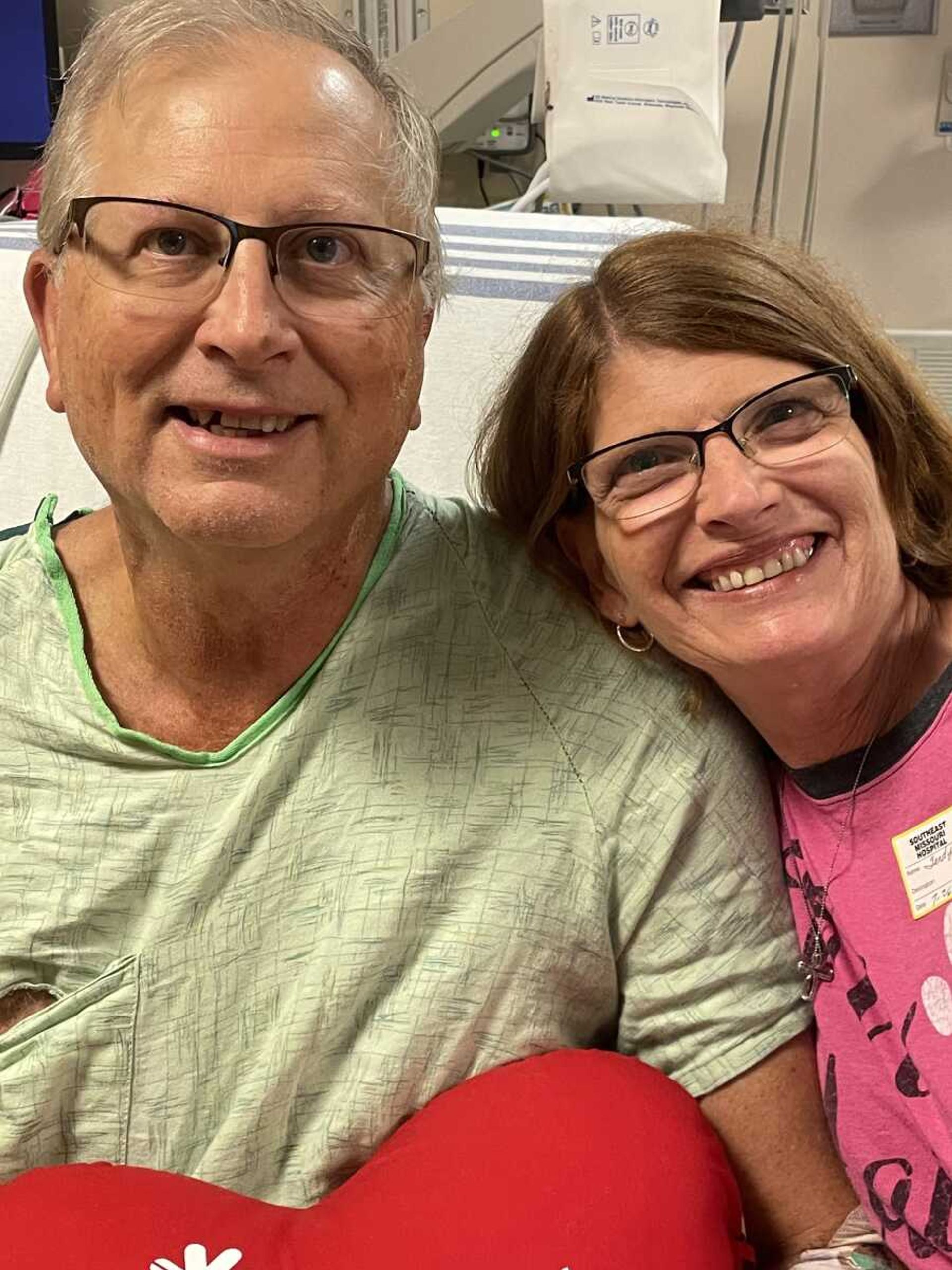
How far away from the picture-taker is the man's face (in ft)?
3.15

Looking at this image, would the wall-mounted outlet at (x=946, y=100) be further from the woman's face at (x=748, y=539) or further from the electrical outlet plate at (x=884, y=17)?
the woman's face at (x=748, y=539)

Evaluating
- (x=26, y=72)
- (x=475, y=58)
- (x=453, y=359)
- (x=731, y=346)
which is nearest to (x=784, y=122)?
(x=475, y=58)

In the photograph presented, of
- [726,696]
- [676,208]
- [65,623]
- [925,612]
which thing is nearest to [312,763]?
[65,623]

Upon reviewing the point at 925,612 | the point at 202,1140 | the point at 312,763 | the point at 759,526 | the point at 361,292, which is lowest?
the point at 202,1140

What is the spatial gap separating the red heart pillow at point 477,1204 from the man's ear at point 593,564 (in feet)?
1.31

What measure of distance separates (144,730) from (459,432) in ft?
2.53

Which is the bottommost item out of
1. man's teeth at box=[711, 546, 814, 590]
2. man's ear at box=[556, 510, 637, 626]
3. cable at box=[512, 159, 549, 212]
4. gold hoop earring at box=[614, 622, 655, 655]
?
gold hoop earring at box=[614, 622, 655, 655]

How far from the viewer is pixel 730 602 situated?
105cm

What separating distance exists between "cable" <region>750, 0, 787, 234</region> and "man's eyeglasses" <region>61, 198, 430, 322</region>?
1667 millimetres

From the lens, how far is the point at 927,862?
1.04m

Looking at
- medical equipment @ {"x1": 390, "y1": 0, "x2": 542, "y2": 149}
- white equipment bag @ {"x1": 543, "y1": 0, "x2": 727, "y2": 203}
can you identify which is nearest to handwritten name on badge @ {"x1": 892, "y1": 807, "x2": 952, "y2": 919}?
white equipment bag @ {"x1": 543, "y1": 0, "x2": 727, "y2": 203}

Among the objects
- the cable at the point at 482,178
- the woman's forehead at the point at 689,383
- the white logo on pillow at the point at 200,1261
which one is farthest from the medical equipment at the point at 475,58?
the white logo on pillow at the point at 200,1261

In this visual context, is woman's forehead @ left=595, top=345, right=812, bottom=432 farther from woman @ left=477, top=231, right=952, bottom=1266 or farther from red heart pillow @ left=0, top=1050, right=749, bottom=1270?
red heart pillow @ left=0, top=1050, right=749, bottom=1270

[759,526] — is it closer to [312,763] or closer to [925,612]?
[925,612]
